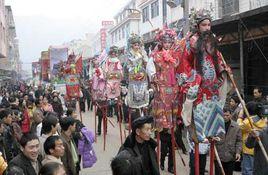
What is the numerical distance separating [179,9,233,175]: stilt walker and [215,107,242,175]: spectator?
1.30 metres

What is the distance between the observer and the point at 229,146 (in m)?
6.48

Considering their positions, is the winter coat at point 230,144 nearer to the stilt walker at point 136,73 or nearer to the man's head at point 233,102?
the stilt walker at point 136,73

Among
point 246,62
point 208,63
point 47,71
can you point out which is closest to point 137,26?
point 47,71

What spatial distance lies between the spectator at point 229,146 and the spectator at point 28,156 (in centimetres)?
301

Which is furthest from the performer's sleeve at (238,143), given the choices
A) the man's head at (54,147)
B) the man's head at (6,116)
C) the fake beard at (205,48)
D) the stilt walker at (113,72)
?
the stilt walker at (113,72)

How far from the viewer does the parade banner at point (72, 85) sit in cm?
1337

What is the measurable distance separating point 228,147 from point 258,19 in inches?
228

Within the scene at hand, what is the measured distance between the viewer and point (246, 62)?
14234 millimetres

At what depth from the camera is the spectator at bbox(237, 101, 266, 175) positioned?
6556mm

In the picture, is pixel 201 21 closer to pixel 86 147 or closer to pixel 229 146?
pixel 229 146

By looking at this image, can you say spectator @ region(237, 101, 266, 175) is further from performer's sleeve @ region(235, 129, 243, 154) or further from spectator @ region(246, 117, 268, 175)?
spectator @ region(246, 117, 268, 175)

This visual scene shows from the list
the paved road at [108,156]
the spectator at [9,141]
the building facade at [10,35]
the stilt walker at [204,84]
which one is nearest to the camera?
the stilt walker at [204,84]

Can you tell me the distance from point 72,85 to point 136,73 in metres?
5.00

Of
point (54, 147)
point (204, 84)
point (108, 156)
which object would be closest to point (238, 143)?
point (204, 84)
